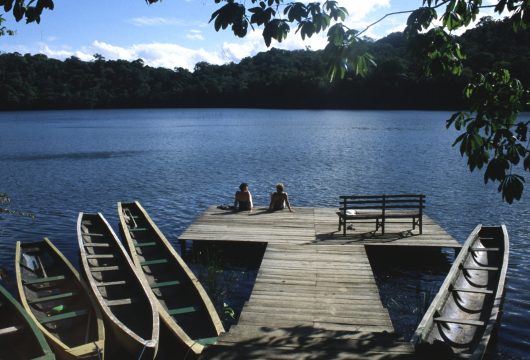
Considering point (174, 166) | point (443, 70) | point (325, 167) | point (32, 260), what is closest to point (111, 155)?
point (174, 166)

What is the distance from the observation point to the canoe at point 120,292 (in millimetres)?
7129

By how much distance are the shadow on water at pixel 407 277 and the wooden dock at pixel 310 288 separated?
0.68 metres

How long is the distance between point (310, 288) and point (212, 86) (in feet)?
516

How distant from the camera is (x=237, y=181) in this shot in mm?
29641

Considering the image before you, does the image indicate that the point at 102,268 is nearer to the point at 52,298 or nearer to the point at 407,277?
the point at 52,298

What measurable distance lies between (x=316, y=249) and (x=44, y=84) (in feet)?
530

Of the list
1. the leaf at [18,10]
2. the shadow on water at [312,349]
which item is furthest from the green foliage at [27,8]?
the shadow on water at [312,349]

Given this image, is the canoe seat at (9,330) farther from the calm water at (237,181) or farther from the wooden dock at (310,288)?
the calm water at (237,181)

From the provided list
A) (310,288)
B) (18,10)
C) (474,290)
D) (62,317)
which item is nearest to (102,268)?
(62,317)

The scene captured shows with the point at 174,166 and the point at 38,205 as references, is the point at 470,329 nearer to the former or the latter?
the point at 38,205

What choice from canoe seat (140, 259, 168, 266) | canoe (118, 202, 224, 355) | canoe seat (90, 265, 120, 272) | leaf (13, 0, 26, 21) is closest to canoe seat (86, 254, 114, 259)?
canoe (118, 202, 224, 355)

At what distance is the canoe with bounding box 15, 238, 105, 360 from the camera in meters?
7.35

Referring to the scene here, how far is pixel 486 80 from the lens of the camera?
187 inches

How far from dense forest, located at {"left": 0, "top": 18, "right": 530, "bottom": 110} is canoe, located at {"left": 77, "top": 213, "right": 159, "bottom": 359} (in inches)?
4275
